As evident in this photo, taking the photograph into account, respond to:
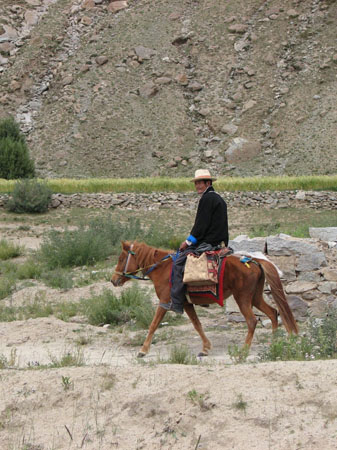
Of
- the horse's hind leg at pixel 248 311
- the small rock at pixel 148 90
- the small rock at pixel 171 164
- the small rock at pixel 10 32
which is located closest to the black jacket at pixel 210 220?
the horse's hind leg at pixel 248 311

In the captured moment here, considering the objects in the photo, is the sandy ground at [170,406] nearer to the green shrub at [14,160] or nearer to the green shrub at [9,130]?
the green shrub at [14,160]

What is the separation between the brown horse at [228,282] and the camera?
332 inches

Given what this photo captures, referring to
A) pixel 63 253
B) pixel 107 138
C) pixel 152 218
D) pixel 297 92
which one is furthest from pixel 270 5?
pixel 63 253

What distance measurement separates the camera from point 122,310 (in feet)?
36.3

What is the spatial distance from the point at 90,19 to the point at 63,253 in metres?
41.4

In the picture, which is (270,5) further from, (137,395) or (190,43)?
(137,395)

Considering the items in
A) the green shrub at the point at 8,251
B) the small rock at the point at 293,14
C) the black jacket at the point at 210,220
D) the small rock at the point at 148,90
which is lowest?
the green shrub at the point at 8,251

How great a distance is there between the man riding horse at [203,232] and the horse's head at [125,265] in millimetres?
715

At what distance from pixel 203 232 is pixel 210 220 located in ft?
0.61

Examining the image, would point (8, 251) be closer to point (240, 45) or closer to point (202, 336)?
point (202, 336)

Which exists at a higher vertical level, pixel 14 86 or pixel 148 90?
pixel 14 86

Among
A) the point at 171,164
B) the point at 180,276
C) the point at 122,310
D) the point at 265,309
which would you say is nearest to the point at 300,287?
the point at 265,309

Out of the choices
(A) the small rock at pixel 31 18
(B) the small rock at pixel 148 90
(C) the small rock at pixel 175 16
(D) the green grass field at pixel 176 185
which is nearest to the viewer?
(D) the green grass field at pixel 176 185

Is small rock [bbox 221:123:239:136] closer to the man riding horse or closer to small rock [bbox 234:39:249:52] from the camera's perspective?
small rock [bbox 234:39:249:52]
